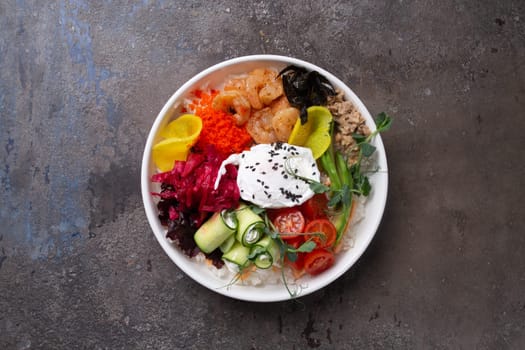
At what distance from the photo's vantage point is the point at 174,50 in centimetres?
265

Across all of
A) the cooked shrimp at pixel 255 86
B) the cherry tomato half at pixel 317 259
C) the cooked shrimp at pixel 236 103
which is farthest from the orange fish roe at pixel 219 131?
the cherry tomato half at pixel 317 259

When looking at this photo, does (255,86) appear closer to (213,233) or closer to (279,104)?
(279,104)

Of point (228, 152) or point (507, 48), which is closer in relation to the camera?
point (228, 152)

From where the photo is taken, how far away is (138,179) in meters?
2.62

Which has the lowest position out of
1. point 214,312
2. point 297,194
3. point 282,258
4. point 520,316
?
point 520,316

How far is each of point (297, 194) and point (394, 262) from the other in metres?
0.77

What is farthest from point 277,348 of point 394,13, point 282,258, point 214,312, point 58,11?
point 58,11

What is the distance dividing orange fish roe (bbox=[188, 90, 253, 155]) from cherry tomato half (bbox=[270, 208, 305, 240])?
36cm

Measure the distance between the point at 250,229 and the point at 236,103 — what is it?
0.58 m

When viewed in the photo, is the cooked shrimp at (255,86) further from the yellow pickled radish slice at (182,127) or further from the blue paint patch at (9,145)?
the blue paint patch at (9,145)

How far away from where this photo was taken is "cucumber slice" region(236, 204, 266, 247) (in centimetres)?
220

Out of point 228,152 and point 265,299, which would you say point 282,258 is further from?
point 228,152

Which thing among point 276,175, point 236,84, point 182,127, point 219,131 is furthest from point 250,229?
point 236,84

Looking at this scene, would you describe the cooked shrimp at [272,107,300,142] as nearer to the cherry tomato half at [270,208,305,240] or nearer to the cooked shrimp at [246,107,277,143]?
the cooked shrimp at [246,107,277,143]
